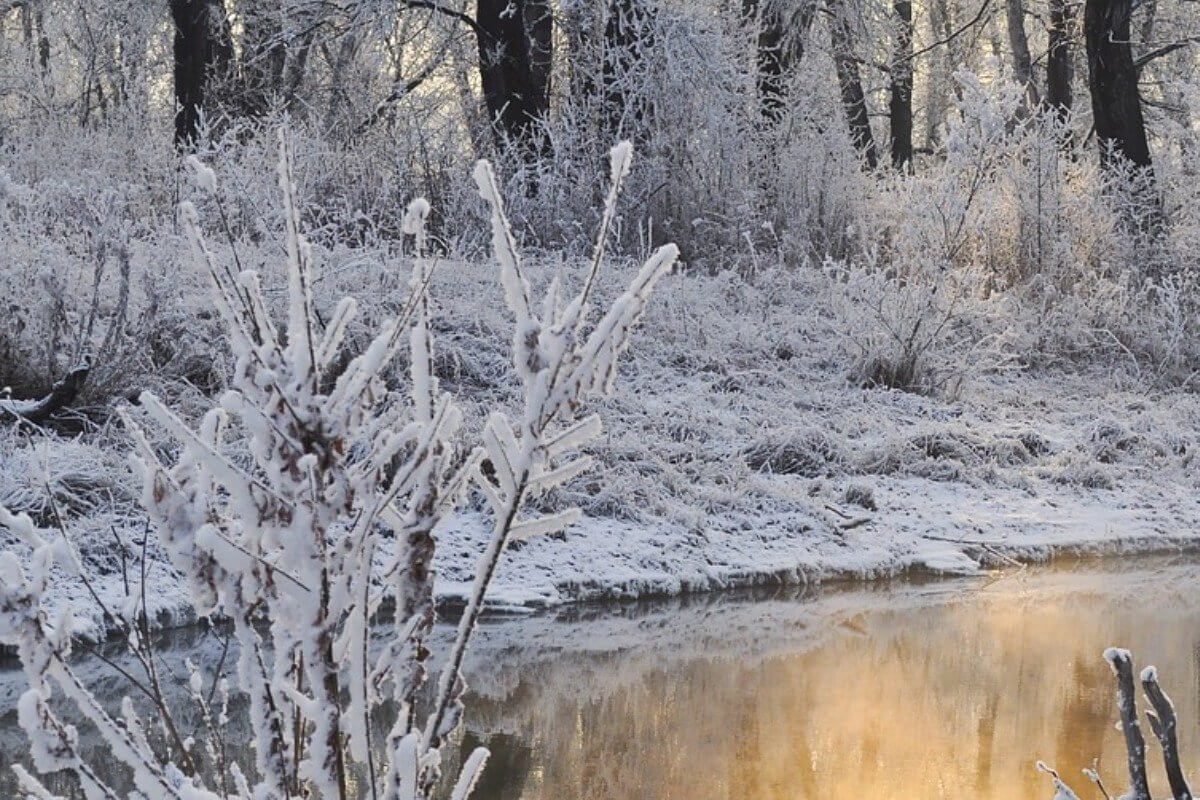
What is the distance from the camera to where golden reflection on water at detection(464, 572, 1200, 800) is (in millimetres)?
3432

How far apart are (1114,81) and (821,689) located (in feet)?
27.6

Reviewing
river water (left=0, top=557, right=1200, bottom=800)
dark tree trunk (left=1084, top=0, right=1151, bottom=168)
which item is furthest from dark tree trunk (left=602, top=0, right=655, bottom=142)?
river water (left=0, top=557, right=1200, bottom=800)

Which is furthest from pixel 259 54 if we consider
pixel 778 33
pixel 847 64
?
pixel 847 64

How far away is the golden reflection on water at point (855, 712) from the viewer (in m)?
3.43

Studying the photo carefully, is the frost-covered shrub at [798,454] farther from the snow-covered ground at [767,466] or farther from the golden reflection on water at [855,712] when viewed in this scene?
the golden reflection on water at [855,712]

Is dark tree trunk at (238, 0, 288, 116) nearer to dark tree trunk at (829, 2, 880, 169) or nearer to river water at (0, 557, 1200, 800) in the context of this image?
dark tree trunk at (829, 2, 880, 169)

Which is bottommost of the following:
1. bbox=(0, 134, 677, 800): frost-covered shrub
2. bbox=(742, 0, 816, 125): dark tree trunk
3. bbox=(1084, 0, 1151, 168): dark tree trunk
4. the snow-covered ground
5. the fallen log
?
the snow-covered ground

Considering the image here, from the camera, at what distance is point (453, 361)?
687 cm

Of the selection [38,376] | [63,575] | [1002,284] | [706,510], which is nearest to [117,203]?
[38,376]

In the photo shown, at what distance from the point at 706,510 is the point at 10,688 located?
2910 mm

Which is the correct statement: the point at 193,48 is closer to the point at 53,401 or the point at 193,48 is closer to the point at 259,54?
the point at 259,54

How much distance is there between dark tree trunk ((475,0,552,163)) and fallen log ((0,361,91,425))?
5.54 meters

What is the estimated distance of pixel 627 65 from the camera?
1016 cm

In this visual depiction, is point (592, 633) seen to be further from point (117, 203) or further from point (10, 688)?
point (117, 203)
